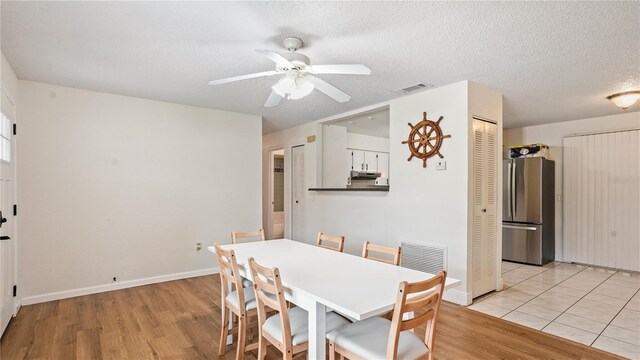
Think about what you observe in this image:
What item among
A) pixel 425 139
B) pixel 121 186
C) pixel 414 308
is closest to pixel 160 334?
pixel 121 186

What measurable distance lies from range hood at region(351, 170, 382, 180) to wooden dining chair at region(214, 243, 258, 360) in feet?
14.1

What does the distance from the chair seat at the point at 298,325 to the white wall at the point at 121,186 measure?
113 inches

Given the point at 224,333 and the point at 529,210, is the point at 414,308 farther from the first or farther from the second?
the point at 529,210

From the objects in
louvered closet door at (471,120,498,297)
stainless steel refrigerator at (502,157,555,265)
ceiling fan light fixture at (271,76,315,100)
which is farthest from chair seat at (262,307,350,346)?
stainless steel refrigerator at (502,157,555,265)

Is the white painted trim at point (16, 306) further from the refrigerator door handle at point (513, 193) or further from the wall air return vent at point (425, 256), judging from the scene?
the refrigerator door handle at point (513, 193)

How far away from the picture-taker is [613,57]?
8.86 ft

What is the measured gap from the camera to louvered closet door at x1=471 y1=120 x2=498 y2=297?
11.3 feet

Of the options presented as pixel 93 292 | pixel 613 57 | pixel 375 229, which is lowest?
pixel 93 292

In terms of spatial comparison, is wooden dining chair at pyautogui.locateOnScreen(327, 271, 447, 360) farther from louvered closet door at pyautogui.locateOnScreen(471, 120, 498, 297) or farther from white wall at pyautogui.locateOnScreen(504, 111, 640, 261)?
white wall at pyautogui.locateOnScreen(504, 111, 640, 261)

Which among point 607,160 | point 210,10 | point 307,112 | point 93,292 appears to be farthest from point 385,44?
point 607,160

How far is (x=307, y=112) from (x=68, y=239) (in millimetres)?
3439

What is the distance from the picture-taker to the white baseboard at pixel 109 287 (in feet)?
11.2

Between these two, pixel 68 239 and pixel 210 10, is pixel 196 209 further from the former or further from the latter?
pixel 210 10

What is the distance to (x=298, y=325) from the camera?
188 cm
